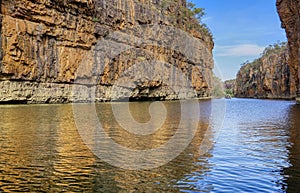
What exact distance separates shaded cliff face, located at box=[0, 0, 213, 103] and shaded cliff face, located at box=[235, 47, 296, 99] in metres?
40.2

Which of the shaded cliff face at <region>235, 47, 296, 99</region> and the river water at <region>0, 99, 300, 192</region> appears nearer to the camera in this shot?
the river water at <region>0, 99, 300, 192</region>

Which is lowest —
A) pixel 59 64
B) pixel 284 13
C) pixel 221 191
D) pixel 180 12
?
pixel 221 191

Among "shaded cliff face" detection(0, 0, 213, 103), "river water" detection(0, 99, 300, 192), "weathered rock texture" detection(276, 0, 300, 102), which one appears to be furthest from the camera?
"weathered rock texture" detection(276, 0, 300, 102)

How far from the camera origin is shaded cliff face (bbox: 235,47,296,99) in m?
117

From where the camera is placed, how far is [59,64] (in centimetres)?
5069

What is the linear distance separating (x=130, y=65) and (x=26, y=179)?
57.9 m

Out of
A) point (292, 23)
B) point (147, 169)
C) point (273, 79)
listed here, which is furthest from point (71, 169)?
point (273, 79)

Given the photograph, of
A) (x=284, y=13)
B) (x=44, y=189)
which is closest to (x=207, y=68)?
(x=284, y=13)

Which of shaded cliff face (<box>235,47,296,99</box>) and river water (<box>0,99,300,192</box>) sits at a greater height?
shaded cliff face (<box>235,47,296,99</box>)

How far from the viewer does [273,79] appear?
128 meters

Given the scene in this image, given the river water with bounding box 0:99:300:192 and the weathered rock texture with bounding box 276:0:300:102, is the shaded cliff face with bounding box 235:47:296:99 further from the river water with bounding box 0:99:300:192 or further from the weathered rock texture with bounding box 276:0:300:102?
the river water with bounding box 0:99:300:192

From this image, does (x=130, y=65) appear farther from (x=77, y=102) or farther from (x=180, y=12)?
(x=180, y=12)

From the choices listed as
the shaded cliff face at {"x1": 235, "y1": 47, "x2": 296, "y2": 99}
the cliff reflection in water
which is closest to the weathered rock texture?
the shaded cliff face at {"x1": 235, "y1": 47, "x2": 296, "y2": 99}

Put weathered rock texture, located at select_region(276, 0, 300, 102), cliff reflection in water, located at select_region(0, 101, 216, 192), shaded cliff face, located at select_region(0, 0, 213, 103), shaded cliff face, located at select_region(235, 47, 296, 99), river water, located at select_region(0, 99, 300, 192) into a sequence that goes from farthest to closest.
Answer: shaded cliff face, located at select_region(235, 47, 296, 99)
weathered rock texture, located at select_region(276, 0, 300, 102)
shaded cliff face, located at select_region(0, 0, 213, 103)
river water, located at select_region(0, 99, 300, 192)
cliff reflection in water, located at select_region(0, 101, 216, 192)
